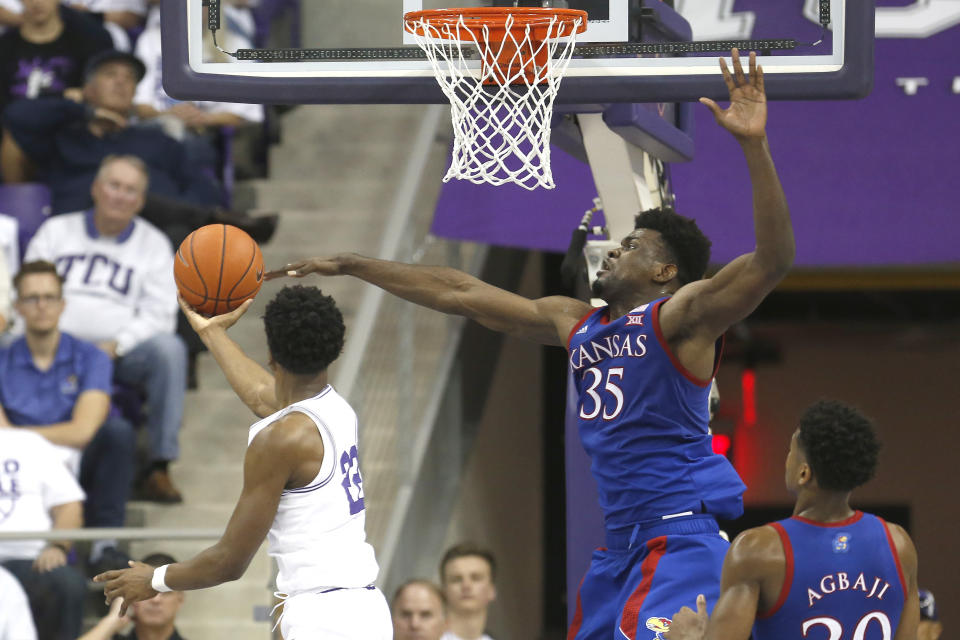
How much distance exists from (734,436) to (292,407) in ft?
34.5

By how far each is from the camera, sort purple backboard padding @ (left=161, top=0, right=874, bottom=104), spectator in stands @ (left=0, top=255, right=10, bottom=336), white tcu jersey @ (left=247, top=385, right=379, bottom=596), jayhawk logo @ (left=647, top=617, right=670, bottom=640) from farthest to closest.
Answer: spectator in stands @ (left=0, top=255, right=10, bottom=336)
purple backboard padding @ (left=161, top=0, right=874, bottom=104)
white tcu jersey @ (left=247, top=385, right=379, bottom=596)
jayhawk logo @ (left=647, top=617, right=670, bottom=640)

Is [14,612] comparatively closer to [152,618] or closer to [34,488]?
[152,618]

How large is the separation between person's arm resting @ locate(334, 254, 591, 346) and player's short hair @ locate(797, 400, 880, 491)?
2.83ft

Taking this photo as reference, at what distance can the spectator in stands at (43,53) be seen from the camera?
28.5ft

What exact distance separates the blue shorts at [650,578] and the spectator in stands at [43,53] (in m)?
5.35

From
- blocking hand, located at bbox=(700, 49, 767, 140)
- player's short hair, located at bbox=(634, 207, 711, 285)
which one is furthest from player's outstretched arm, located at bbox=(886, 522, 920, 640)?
blocking hand, located at bbox=(700, 49, 767, 140)

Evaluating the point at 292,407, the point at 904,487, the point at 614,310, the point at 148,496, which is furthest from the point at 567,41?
the point at 904,487

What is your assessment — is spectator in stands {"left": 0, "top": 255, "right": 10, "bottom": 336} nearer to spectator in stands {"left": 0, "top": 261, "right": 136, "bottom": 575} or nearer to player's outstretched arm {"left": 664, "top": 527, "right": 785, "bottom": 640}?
spectator in stands {"left": 0, "top": 261, "right": 136, "bottom": 575}

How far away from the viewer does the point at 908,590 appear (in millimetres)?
4188

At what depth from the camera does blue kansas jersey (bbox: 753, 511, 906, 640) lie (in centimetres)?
406

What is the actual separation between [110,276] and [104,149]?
93cm

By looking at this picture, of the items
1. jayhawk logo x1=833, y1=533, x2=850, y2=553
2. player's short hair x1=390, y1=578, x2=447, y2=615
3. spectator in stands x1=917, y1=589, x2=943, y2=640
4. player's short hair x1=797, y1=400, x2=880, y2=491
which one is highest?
player's short hair x1=797, y1=400, x2=880, y2=491

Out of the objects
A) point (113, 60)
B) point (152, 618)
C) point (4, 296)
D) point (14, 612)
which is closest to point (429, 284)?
point (152, 618)

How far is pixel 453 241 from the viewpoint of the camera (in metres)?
8.48
